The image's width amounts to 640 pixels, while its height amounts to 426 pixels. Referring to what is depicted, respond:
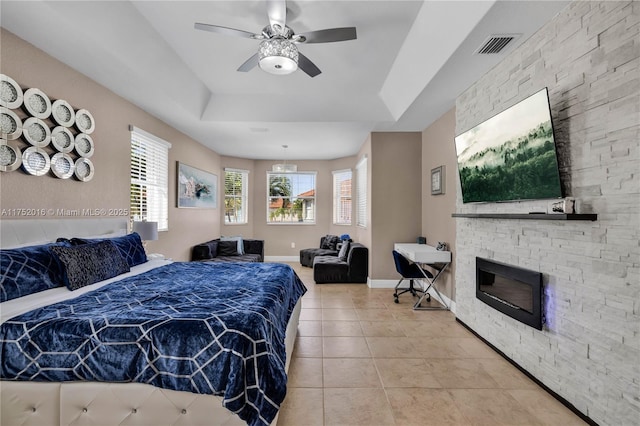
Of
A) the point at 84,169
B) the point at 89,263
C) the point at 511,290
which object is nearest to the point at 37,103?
the point at 84,169

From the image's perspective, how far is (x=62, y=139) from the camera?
8.96 feet

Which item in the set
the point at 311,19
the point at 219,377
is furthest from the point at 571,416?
the point at 311,19

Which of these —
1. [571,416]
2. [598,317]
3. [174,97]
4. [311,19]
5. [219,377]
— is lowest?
[571,416]

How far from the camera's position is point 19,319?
63.7 inches

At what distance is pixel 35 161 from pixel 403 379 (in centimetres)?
355

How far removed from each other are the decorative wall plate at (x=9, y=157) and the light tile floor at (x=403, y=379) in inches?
109

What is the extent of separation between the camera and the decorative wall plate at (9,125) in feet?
7.30

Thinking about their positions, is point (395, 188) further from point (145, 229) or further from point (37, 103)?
point (37, 103)

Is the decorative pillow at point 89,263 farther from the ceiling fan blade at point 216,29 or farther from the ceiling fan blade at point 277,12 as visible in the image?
the ceiling fan blade at point 277,12

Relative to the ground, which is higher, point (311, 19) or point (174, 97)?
point (311, 19)

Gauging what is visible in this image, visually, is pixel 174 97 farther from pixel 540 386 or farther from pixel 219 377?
pixel 540 386

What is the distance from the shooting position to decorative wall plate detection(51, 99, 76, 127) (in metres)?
2.65

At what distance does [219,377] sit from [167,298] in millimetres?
782

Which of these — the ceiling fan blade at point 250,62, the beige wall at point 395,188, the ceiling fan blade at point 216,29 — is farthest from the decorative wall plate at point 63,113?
the beige wall at point 395,188
